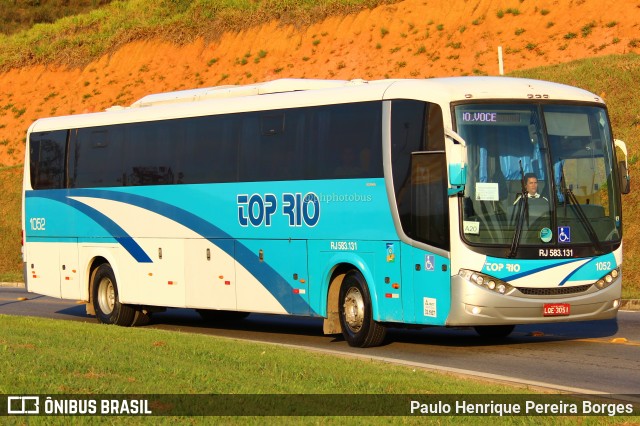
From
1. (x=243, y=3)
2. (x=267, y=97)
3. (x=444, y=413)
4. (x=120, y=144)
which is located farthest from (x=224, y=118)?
(x=243, y=3)

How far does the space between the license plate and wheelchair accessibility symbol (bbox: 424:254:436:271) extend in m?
1.56

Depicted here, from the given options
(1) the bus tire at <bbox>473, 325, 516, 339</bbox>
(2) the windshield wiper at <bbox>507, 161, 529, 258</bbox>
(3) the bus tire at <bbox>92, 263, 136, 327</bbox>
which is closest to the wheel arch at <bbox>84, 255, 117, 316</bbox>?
(3) the bus tire at <bbox>92, 263, 136, 327</bbox>

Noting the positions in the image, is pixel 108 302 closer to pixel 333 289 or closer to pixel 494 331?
pixel 333 289

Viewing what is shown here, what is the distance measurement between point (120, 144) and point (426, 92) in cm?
790

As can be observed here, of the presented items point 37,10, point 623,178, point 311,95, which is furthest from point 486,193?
point 37,10

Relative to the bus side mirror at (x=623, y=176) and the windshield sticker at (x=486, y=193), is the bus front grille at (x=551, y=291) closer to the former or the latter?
the windshield sticker at (x=486, y=193)

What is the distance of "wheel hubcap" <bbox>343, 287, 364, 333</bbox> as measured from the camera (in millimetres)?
17391

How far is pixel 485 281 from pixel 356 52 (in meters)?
47.2

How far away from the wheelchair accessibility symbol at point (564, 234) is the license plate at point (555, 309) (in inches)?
33.7

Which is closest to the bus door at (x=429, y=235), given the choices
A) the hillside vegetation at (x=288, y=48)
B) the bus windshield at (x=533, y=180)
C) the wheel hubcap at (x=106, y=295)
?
the bus windshield at (x=533, y=180)

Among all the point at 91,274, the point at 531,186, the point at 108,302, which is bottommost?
the point at 108,302

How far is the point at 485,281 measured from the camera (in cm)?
1566

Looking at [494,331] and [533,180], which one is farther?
[494,331]

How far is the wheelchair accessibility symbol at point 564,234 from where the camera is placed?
15953mm
